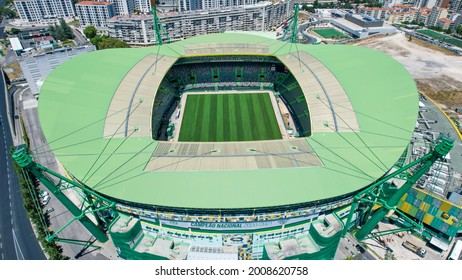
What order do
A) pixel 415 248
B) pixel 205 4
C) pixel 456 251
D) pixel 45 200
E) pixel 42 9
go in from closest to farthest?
pixel 456 251, pixel 415 248, pixel 45 200, pixel 42 9, pixel 205 4

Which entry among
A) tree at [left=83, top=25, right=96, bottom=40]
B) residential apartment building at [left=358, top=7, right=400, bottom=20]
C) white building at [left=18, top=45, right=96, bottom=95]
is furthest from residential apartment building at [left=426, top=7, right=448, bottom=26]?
white building at [left=18, top=45, right=96, bottom=95]

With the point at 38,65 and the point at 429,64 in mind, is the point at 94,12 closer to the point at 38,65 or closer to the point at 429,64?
the point at 38,65

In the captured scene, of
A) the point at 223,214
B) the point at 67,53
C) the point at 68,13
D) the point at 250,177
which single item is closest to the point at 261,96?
the point at 250,177

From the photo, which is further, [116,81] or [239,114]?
[239,114]

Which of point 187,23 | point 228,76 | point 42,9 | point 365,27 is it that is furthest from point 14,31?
point 365,27

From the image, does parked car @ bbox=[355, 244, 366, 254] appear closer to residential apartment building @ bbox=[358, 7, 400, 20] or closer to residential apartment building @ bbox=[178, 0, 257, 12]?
residential apartment building @ bbox=[178, 0, 257, 12]

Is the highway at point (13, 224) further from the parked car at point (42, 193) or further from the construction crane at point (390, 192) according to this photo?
the construction crane at point (390, 192)

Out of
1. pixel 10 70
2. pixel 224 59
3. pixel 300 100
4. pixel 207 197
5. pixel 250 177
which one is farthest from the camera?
pixel 10 70

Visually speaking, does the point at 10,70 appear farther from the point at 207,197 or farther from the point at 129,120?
the point at 207,197
